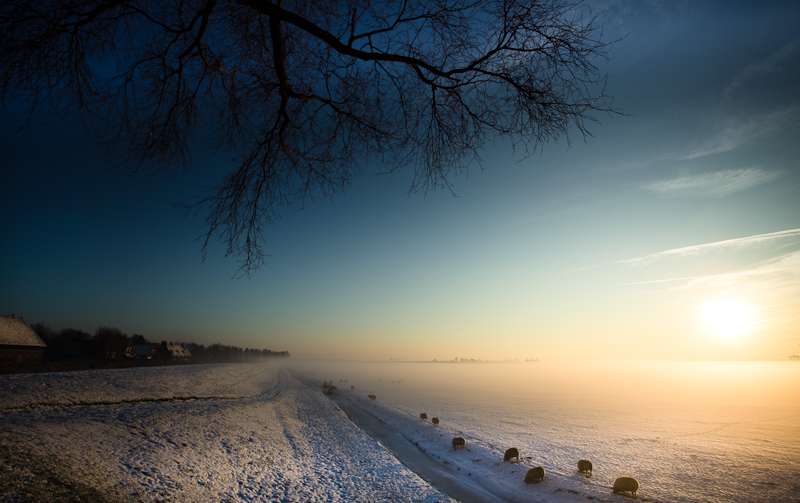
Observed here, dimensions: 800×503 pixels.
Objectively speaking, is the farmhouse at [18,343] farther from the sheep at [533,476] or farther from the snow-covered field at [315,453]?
the sheep at [533,476]

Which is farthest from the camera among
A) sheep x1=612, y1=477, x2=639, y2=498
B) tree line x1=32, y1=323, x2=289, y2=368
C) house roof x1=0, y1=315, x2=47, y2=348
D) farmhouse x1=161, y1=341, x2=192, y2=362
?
farmhouse x1=161, y1=341, x2=192, y2=362

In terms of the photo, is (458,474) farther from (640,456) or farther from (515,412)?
(515,412)

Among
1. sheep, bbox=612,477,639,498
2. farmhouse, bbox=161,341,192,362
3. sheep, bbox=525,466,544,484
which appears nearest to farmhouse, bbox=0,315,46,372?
farmhouse, bbox=161,341,192,362

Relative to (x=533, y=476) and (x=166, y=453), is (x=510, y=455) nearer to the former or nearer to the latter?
(x=533, y=476)

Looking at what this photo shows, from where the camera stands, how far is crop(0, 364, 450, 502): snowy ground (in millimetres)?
5996

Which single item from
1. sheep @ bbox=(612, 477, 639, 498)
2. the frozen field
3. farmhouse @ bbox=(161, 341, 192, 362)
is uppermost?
sheep @ bbox=(612, 477, 639, 498)

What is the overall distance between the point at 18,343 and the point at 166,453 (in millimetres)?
37226

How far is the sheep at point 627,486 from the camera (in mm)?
9672

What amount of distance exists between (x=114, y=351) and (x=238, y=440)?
6040 cm

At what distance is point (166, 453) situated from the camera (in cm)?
820

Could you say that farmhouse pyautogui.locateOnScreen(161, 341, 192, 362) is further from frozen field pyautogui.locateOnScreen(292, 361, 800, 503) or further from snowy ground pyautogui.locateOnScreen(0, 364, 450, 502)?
snowy ground pyautogui.locateOnScreen(0, 364, 450, 502)

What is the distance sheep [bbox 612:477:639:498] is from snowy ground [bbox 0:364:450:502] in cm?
587

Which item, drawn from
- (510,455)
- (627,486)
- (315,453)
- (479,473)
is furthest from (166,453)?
(627,486)

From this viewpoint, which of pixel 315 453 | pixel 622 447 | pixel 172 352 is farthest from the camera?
pixel 172 352
